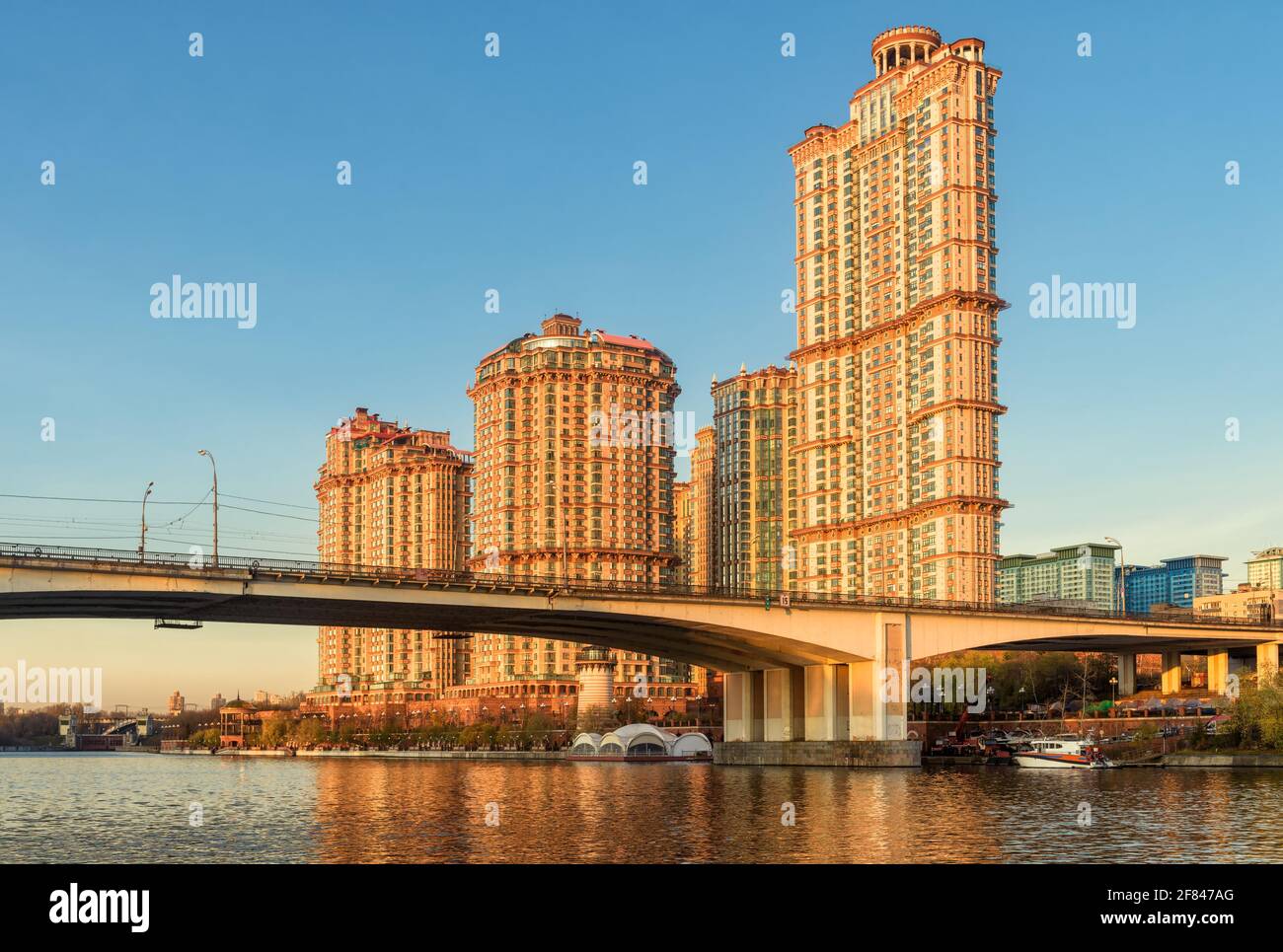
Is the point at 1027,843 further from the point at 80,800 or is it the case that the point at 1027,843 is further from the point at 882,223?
the point at 882,223

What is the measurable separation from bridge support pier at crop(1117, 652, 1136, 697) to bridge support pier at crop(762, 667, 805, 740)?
5533 centimetres

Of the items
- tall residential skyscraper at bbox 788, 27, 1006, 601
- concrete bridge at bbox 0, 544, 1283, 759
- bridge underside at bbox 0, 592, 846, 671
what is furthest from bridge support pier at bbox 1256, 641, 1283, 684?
bridge underside at bbox 0, 592, 846, 671

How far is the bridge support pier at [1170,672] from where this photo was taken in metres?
147

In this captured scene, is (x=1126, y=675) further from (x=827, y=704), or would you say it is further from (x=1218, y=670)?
(x=827, y=704)

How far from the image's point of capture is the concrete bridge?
82.8 meters

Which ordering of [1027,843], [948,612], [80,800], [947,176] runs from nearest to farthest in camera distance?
[1027,843]
[80,800]
[948,612]
[947,176]

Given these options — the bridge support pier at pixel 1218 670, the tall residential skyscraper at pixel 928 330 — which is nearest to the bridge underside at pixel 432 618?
the bridge support pier at pixel 1218 670

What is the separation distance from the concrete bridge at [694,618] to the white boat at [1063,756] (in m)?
9.29

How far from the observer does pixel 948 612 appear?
363 ft

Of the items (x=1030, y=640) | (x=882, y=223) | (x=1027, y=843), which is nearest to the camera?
(x=1027, y=843)

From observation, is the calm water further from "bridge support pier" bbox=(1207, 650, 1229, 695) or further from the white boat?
"bridge support pier" bbox=(1207, 650, 1229, 695)
